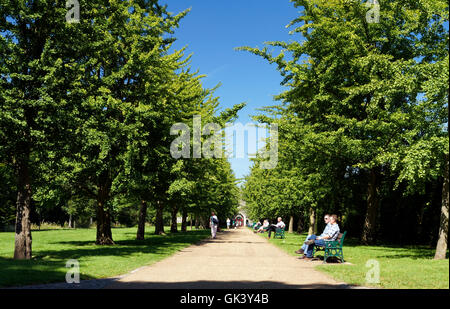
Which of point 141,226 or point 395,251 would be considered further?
point 141,226

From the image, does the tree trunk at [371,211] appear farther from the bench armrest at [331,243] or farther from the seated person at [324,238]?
the bench armrest at [331,243]

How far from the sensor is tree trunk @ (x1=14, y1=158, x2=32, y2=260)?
1219cm

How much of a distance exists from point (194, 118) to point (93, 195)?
714cm

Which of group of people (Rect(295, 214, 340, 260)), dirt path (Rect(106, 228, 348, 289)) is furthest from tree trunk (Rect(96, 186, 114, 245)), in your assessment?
group of people (Rect(295, 214, 340, 260))

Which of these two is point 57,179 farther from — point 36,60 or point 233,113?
point 233,113

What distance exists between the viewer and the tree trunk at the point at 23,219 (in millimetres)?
12188

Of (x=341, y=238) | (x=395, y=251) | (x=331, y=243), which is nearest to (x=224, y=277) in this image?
(x=331, y=243)

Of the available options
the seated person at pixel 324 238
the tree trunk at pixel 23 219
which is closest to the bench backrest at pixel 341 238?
the seated person at pixel 324 238

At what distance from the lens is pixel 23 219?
40.1ft

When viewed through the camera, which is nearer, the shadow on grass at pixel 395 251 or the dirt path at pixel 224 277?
the dirt path at pixel 224 277

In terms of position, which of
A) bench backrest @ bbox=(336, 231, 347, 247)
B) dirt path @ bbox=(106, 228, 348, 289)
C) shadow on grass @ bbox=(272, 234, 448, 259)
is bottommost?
shadow on grass @ bbox=(272, 234, 448, 259)

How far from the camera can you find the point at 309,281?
Result: 837 centimetres

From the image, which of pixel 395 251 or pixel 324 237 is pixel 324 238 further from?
pixel 395 251

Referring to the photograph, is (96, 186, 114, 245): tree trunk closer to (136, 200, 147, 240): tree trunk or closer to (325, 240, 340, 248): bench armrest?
(136, 200, 147, 240): tree trunk
